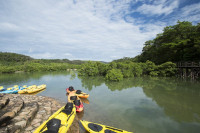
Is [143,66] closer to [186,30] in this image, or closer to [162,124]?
[186,30]

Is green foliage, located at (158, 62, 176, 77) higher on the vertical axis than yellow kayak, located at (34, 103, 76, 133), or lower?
higher

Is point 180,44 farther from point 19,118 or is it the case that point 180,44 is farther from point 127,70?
point 19,118

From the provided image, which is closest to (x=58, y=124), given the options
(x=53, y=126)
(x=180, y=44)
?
(x=53, y=126)

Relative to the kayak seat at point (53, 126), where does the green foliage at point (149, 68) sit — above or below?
above

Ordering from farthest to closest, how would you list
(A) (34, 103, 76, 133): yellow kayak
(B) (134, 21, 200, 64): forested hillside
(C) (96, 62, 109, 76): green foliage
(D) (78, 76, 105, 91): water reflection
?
1. (C) (96, 62, 109, 76): green foliage
2. (B) (134, 21, 200, 64): forested hillside
3. (D) (78, 76, 105, 91): water reflection
4. (A) (34, 103, 76, 133): yellow kayak

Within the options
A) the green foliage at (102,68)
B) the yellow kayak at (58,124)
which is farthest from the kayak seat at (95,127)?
the green foliage at (102,68)

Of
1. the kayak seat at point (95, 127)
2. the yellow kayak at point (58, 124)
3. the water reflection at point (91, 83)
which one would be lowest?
Result: the water reflection at point (91, 83)

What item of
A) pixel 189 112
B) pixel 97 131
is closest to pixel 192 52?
pixel 189 112

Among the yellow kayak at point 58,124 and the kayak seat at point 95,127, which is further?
the kayak seat at point 95,127

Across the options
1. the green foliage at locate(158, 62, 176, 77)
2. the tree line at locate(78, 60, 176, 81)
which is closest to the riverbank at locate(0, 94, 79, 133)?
the tree line at locate(78, 60, 176, 81)

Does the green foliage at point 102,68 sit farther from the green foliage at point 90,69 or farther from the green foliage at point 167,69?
the green foliage at point 167,69

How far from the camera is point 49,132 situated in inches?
163

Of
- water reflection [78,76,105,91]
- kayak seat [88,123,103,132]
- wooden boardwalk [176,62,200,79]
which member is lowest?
water reflection [78,76,105,91]

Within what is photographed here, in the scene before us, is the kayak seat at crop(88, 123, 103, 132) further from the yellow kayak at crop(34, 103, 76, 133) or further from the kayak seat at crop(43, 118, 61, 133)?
the kayak seat at crop(43, 118, 61, 133)
